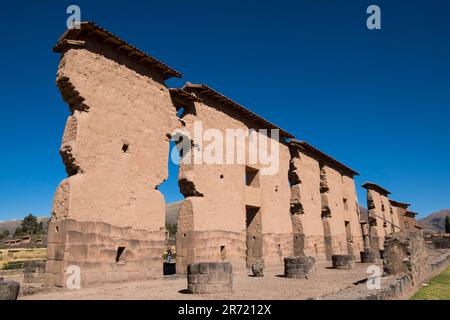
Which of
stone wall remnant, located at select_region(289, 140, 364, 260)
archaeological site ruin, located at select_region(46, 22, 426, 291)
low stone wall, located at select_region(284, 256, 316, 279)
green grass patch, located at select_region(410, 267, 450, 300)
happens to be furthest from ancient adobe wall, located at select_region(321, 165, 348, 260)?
green grass patch, located at select_region(410, 267, 450, 300)

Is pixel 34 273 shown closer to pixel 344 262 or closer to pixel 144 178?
pixel 144 178

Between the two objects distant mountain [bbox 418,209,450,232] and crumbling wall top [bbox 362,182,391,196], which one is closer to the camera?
crumbling wall top [bbox 362,182,391,196]

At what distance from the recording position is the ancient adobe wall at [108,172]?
967 centimetres

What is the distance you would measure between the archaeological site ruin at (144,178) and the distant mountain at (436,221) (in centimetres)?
10925

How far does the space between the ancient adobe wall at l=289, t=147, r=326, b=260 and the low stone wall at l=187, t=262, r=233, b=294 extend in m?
12.1

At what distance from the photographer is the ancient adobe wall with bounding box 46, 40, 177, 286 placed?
9.67 m

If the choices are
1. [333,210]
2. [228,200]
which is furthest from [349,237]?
[228,200]

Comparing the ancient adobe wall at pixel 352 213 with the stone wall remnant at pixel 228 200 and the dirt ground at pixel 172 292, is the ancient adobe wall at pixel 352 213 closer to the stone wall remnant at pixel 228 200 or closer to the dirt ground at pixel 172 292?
the stone wall remnant at pixel 228 200

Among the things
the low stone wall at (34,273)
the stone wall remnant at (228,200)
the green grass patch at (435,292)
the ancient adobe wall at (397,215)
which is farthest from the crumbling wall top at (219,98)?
the ancient adobe wall at (397,215)

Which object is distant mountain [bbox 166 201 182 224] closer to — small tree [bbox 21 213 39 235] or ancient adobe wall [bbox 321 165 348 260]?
small tree [bbox 21 213 39 235]
